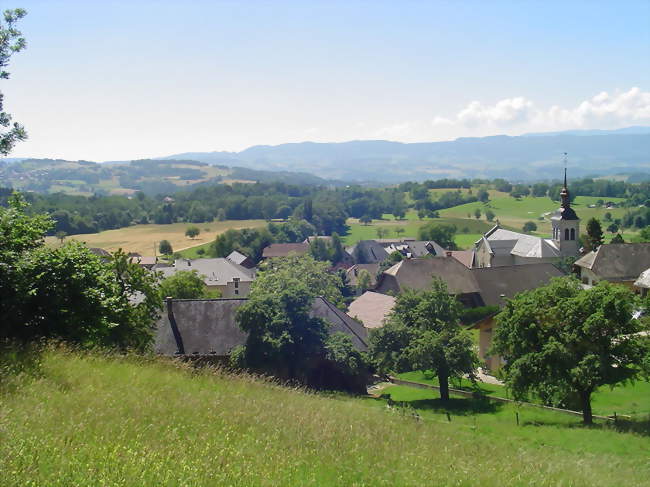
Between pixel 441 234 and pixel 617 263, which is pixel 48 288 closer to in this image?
pixel 617 263

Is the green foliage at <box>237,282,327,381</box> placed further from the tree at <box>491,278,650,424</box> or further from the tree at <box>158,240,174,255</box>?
the tree at <box>158,240,174,255</box>

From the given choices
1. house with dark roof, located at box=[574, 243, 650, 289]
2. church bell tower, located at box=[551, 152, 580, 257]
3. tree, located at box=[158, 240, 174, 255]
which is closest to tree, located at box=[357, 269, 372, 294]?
church bell tower, located at box=[551, 152, 580, 257]

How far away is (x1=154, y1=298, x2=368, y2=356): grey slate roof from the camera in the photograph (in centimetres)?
3281

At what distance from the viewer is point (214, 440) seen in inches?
348

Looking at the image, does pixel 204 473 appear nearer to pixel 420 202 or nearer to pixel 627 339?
pixel 627 339

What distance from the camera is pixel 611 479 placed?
1125 cm

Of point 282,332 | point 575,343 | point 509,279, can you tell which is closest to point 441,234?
point 509,279

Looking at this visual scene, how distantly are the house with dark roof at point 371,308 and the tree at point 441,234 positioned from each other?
208 feet

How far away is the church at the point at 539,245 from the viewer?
71.1 m

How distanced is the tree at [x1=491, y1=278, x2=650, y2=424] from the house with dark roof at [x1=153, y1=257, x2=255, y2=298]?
53.6 m

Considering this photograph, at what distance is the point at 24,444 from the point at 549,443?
634 inches

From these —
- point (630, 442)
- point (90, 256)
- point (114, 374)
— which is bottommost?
point (630, 442)

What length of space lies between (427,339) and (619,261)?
116 ft

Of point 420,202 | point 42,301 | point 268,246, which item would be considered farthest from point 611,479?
point 420,202
